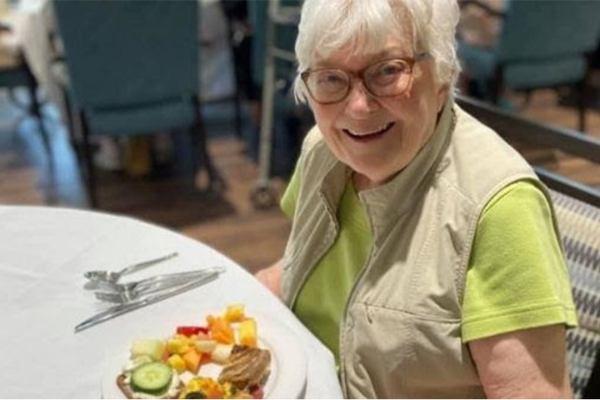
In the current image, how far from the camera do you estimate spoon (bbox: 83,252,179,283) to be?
3.97ft

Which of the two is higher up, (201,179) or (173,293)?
(173,293)

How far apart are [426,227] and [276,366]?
0.96ft

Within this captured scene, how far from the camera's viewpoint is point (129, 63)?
287 cm

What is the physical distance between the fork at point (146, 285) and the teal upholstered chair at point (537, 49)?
237 centimetres

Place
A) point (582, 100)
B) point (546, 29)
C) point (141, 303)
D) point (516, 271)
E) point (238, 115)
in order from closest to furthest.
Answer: point (516, 271) → point (141, 303) → point (546, 29) → point (582, 100) → point (238, 115)

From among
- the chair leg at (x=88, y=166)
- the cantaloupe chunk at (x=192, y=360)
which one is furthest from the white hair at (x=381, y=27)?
the chair leg at (x=88, y=166)

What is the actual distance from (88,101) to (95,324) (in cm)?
196

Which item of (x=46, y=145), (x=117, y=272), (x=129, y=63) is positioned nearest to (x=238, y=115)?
(x=46, y=145)

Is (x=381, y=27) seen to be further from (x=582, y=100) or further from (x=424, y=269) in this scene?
(x=582, y=100)

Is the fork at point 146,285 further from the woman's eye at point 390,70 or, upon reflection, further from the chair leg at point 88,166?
the chair leg at point 88,166

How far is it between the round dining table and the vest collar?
22 cm

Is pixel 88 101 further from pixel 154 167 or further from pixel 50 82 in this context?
pixel 154 167

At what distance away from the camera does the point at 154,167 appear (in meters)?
3.72

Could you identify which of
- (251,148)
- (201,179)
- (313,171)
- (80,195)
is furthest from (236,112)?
(313,171)
